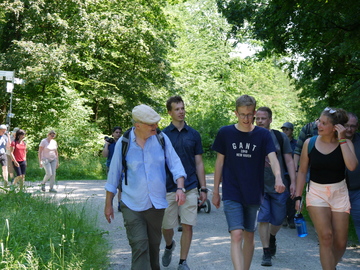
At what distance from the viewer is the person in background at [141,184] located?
209 inches

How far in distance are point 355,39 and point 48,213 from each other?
6805 mm

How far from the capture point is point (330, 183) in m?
5.79

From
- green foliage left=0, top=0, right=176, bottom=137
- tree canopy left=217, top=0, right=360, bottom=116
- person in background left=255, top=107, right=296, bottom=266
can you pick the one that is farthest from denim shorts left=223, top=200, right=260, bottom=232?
green foliage left=0, top=0, right=176, bottom=137

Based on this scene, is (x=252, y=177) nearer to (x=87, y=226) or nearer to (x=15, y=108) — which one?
(x=87, y=226)

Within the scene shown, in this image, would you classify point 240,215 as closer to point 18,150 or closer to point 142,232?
point 142,232

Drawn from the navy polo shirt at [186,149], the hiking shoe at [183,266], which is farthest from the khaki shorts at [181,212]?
the hiking shoe at [183,266]

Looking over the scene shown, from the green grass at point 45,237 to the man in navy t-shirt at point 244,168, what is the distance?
5.26 ft

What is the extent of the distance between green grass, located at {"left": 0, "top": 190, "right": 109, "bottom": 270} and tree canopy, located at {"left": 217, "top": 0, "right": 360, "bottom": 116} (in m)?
6.24

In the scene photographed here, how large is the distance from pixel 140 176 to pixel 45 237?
5.49 ft

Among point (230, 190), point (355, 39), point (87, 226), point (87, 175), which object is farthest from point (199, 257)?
point (87, 175)

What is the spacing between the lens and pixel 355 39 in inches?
433

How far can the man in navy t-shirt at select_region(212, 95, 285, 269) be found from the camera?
5.75 meters

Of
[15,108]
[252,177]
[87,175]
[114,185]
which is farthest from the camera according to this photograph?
[15,108]

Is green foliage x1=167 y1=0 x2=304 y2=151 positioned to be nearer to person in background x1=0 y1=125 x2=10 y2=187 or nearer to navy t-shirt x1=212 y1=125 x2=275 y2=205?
person in background x1=0 y1=125 x2=10 y2=187
